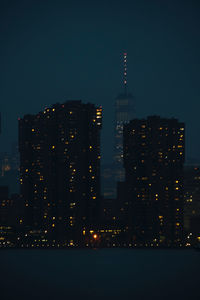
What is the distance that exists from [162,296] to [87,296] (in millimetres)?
16754

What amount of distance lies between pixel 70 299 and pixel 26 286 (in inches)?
986

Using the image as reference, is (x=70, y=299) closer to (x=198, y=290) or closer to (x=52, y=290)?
(x=52, y=290)

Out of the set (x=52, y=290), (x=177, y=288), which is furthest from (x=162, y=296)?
(x=52, y=290)

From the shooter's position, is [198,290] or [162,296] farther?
[198,290]

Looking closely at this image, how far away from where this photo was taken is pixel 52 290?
18975 centimetres

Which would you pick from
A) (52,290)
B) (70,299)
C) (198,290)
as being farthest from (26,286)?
(198,290)

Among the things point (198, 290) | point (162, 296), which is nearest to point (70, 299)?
point (162, 296)

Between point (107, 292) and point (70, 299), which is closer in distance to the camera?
point (70, 299)

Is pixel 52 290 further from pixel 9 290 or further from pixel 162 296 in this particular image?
pixel 162 296

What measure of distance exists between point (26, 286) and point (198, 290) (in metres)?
41.3

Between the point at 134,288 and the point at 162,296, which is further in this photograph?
the point at 134,288

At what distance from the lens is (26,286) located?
649ft

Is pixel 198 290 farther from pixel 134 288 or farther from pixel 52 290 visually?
pixel 52 290

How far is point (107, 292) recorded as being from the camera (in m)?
190
